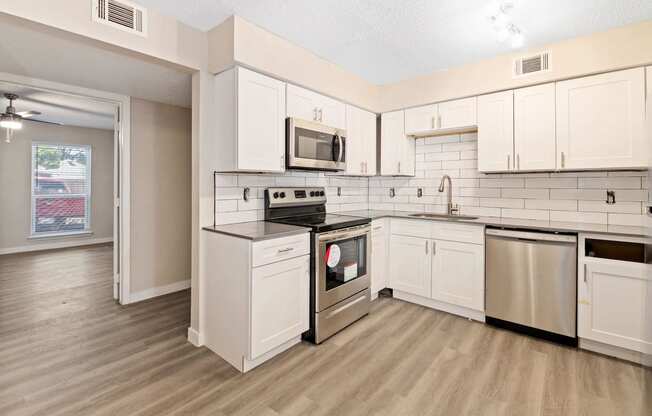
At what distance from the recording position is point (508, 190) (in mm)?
3127

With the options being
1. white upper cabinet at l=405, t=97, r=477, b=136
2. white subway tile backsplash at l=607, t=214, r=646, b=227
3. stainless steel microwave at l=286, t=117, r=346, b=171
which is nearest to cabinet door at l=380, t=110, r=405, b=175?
white upper cabinet at l=405, t=97, r=477, b=136

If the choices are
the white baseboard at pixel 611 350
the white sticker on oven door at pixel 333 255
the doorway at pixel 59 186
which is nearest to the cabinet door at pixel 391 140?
the white sticker on oven door at pixel 333 255

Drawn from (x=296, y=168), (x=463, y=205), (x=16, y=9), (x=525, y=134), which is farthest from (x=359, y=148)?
(x=16, y=9)

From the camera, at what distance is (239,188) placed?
8.86 feet

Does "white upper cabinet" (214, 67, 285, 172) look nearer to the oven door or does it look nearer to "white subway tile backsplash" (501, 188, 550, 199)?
the oven door

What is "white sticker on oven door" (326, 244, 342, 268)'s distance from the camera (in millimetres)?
2508

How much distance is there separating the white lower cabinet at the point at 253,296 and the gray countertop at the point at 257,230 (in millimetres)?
35

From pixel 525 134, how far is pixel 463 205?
0.94 m

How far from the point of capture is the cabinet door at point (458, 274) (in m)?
2.82

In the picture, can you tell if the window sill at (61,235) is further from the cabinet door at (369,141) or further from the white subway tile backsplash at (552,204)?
the white subway tile backsplash at (552,204)

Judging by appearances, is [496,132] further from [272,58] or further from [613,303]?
[272,58]

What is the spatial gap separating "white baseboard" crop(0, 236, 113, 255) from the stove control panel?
590 centimetres

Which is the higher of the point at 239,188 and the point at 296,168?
the point at 296,168

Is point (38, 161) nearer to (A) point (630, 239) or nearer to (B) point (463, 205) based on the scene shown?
(B) point (463, 205)
